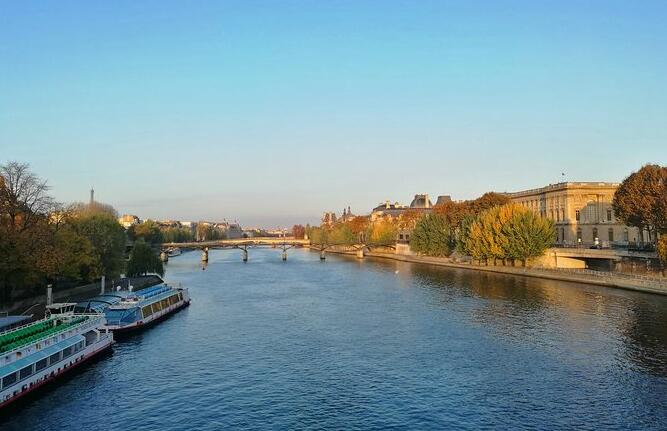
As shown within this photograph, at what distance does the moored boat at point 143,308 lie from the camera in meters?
53.1

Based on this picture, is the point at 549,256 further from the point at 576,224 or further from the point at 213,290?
the point at 213,290

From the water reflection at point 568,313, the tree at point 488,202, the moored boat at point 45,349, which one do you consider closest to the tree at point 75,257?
the moored boat at point 45,349

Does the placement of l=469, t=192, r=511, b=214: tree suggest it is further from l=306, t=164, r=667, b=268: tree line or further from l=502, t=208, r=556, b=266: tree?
l=502, t=208, r=556, b=266: tree

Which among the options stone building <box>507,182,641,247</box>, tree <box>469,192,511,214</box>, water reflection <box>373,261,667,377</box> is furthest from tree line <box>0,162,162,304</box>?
stone building <box>507,182,641,247</box>

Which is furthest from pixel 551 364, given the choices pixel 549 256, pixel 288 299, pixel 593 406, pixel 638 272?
pixel 549 256

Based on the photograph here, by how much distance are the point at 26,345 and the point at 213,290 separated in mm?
52122

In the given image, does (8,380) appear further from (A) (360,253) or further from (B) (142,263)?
(A) (360,253)

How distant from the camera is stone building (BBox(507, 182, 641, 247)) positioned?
11706cm

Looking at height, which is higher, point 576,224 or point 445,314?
point 576,224

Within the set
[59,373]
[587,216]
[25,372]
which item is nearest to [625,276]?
[587,216]

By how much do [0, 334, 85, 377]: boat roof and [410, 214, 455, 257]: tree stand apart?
107 meters

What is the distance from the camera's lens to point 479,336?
47.5m

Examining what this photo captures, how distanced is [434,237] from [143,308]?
312ft

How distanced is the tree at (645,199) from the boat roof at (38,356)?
7065cm
